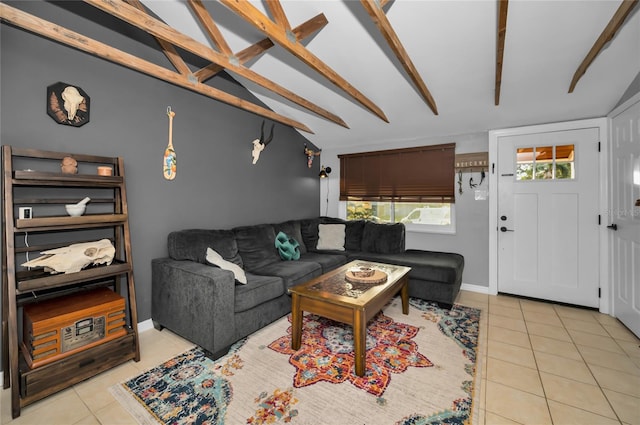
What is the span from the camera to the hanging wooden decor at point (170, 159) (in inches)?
111

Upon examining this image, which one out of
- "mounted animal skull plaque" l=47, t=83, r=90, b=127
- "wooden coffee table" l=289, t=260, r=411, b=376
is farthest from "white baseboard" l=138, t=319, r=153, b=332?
"mounted animal skull plaque" l=47, t=83, r=90, b=127

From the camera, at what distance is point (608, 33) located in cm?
191

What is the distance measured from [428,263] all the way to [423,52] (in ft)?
7.52

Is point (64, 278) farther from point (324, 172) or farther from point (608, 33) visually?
point (608, 33)

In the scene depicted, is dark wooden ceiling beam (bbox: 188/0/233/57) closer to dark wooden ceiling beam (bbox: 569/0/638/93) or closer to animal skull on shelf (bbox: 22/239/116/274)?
animal skull on shelf (bbox: 22/239/116/274)

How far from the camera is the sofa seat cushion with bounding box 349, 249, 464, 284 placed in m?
3.16

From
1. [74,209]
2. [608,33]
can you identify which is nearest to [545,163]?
[608,33]

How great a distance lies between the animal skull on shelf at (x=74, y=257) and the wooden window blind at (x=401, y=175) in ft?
12.0

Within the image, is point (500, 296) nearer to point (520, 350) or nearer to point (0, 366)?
point (520, 350)

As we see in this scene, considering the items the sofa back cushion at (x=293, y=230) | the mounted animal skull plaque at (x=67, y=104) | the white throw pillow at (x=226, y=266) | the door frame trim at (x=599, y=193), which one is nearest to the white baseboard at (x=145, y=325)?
the white throw pillow at (x=226, y=266)

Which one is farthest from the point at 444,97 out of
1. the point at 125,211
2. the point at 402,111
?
the point at 125,211

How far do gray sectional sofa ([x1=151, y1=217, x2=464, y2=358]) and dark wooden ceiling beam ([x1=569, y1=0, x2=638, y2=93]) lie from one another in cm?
A: 219

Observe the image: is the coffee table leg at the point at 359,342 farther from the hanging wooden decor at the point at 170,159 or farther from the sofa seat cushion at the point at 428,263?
the hanging wooden decor at the point at 170,159

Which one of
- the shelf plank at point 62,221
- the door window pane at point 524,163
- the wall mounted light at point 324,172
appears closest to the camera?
the shelf plank at point 62,221
